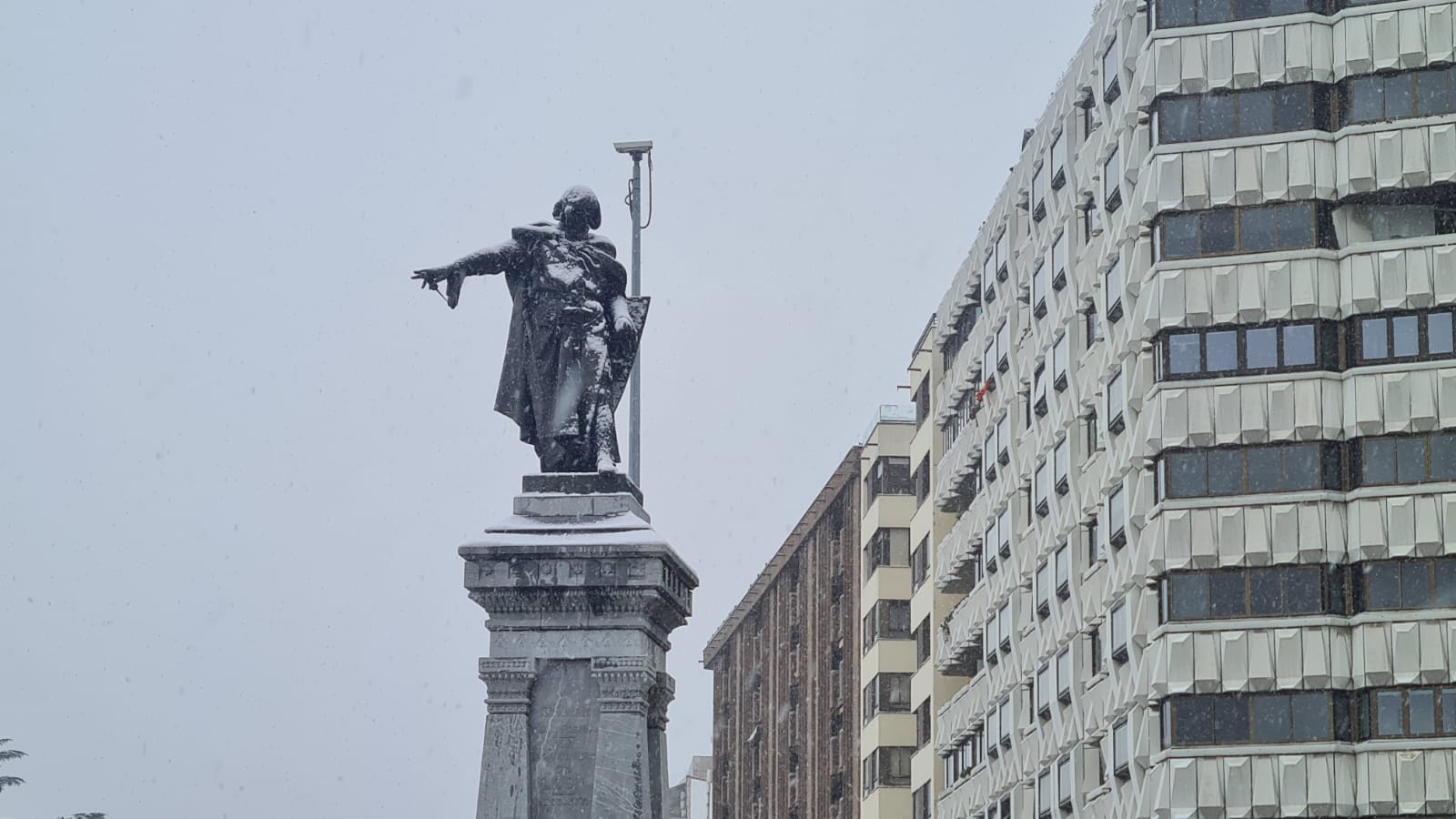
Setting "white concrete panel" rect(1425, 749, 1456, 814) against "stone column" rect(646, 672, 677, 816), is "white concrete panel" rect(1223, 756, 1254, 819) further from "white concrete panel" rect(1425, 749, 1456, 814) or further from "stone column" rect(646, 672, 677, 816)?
"stone column" rect(646, 672, 677, 816)

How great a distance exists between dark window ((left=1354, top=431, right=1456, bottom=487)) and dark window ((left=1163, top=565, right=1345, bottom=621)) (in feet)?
7.85

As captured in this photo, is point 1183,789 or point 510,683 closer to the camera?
point 510,683

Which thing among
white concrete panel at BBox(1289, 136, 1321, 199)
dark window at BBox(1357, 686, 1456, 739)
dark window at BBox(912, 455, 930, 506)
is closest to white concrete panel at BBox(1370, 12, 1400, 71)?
white concrete panel at BBox(1289, 136, 1321, 199)

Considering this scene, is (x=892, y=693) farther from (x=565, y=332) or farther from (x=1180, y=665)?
(x=565, y=332)

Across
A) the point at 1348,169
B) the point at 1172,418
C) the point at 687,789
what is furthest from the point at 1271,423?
the point at 687,789

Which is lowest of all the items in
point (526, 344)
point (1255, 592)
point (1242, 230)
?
point (526, 344)

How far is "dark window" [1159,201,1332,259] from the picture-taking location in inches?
2370

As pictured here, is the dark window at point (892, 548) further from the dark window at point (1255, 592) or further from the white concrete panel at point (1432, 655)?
the white concrete panel at point (1432, 655)

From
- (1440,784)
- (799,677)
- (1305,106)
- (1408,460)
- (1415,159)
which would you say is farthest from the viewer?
(799,677)

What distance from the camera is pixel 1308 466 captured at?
2325 inches

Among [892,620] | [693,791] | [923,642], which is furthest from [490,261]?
[693,791]

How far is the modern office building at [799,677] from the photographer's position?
351 feet

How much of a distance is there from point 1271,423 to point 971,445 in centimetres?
2414

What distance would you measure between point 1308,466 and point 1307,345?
295 centimetres
